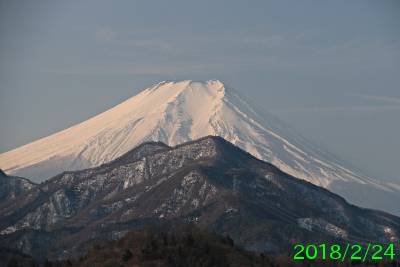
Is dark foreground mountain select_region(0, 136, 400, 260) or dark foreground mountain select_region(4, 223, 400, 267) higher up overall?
dark foreground mountain select_region(4, 223, 400, 267)

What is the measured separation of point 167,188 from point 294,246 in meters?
49.2

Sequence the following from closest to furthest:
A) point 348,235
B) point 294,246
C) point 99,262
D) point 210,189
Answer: point 99,262
point 294,246
point 348,235
point 210,189

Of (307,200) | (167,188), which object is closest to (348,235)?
(307,200)

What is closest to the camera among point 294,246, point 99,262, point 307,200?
point 99,262

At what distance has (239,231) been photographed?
Result: 15812cm

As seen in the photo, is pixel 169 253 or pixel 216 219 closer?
pixel 169 253

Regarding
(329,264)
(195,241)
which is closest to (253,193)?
(329,264)

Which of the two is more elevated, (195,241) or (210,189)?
(195,241)

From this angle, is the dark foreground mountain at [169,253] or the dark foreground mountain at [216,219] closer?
the dark foreground mountain at [169,253]

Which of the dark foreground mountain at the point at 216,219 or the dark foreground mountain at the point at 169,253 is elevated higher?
the dark foreground mountain at the point at 169,253

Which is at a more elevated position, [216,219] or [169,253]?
[169,253]

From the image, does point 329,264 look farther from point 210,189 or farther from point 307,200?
point 307,200

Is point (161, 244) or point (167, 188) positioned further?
point (167, 188)

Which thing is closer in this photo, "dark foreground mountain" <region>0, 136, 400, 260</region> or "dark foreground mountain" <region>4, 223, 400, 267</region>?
"dark foreground mountain" <region>4, 223, 400, 267</region>
